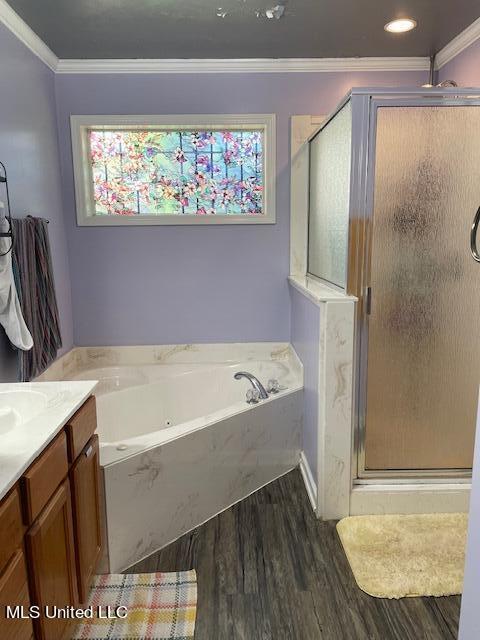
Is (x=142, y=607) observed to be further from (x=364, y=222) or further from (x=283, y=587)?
(x=364, y=222)

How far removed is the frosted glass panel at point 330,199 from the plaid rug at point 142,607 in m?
1.51

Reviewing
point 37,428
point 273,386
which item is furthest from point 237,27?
point 37,428

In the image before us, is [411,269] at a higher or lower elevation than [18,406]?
higher

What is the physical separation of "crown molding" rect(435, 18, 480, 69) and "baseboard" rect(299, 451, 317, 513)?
251 cm

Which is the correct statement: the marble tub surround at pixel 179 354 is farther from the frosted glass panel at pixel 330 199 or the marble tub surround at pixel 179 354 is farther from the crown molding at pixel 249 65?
the crown molding at pixel 249 65

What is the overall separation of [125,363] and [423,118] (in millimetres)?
2397

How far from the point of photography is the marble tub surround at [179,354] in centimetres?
328

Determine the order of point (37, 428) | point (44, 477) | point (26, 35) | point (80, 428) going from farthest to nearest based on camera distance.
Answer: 1. point (26, 35)
2. point (80, 428)
3. point (37, 428)
4. point (44, 477)

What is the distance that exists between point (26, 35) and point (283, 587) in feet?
9.63

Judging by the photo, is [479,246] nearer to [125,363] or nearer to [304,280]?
[304,280]

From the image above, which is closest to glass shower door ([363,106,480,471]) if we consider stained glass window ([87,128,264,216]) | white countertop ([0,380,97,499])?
stained glass window ([87,128,264,216])

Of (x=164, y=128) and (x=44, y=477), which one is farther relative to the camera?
(x=164, y=128)

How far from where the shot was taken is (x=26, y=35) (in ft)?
7.93

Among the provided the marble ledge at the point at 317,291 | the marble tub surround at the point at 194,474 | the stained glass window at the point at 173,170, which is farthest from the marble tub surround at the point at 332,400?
the stained glass window at the point at 173,170
